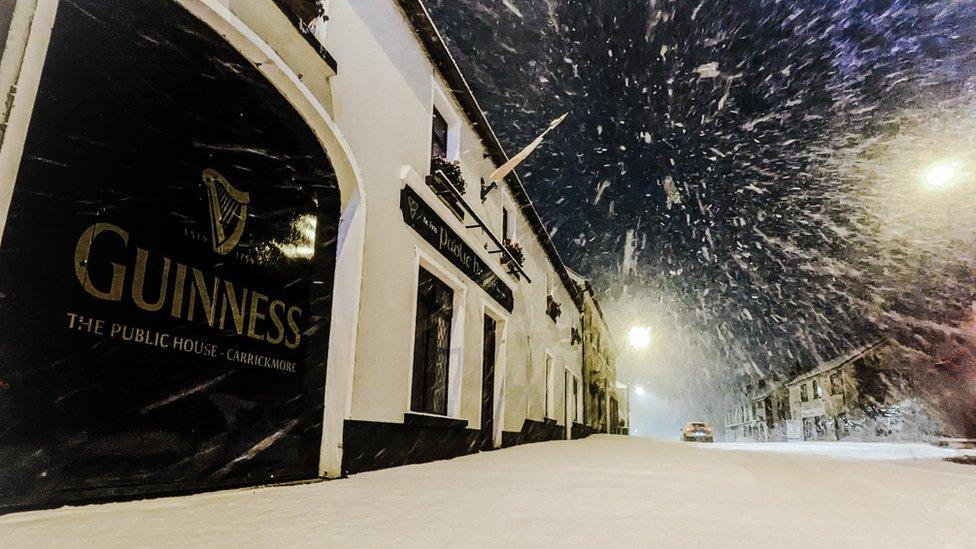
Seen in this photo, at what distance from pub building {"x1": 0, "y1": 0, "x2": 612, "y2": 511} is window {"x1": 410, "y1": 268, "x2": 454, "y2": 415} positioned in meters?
0.09

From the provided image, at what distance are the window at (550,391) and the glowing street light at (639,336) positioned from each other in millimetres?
13776

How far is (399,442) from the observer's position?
625 cm

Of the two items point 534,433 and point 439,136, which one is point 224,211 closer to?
point 439,136

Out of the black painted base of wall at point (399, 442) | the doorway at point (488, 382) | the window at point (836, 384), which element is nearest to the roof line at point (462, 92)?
the doorway at point (488, 382)

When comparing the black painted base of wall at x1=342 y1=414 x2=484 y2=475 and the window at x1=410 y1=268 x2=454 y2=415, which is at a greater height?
the window at x1=410 y1=268 x2=454 y2=415

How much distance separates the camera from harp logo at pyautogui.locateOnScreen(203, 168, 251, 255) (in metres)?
3.88

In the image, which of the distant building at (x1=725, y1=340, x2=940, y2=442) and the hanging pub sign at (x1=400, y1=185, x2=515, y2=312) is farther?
the distant building at (x1=725, y1=340, x2=940, y2=442)

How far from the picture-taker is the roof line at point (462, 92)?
7.68 m

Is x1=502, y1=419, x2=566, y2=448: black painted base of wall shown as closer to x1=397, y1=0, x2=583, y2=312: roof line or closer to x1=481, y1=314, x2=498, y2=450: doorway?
x1=481, y1=314, x2=498, y2=450: doorway

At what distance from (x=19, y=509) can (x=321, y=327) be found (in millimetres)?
2663

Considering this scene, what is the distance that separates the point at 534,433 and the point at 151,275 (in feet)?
41.5

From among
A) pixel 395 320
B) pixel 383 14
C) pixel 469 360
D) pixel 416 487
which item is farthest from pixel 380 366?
pixel 383 14

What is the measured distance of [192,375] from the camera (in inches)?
142

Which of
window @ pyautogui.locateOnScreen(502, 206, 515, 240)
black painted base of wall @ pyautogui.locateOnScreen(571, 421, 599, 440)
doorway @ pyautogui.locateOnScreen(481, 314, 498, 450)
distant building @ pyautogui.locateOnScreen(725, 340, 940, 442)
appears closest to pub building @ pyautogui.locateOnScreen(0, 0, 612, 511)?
doorway @ pyautogui.locateOnScreen(481, 314, 498, 450)
